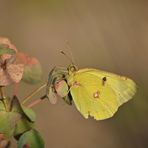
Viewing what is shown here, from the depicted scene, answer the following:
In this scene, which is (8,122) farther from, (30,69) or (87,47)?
(87,47)

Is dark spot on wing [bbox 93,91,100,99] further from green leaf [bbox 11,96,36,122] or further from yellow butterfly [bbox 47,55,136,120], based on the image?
green leaf [bbox 11,96,36,122]

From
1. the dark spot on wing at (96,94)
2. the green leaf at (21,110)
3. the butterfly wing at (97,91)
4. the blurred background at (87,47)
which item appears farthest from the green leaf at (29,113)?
the blurred background at (87,47)

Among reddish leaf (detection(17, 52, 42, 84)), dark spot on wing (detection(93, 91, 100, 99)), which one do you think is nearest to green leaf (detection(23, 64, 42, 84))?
reddish leaf (detection(17, 52, 42, 84))

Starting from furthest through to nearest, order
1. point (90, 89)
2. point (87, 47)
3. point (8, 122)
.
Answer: point (87, 47)
point (90, 89)
point (8, 122)

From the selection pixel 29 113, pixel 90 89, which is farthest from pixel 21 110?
pixel 90 89

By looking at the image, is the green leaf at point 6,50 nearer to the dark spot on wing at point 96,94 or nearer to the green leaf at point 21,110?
the green leaf at point 21,110

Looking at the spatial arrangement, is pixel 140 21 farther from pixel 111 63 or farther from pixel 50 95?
pixel 50 95
